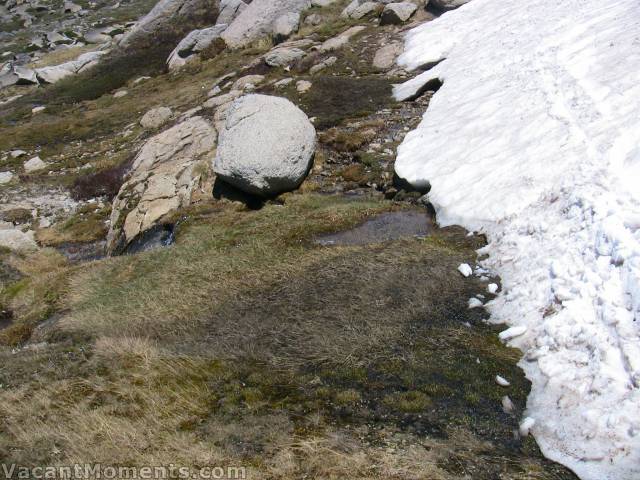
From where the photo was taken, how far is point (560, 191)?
1240cm

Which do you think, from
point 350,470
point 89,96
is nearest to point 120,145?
point 89,96

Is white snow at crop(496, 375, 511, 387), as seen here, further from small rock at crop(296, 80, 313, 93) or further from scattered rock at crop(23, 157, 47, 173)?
scattered rock at crop(23, 157, 47, 173)

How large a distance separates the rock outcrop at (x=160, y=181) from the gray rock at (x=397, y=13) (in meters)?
17.6

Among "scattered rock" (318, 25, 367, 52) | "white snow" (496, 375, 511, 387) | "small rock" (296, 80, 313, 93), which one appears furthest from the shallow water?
"scattered rock" (318, 25, 367, 52)

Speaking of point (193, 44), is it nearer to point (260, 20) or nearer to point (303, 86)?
point (260, 20)

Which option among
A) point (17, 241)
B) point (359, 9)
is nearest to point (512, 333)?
point (17, 241)

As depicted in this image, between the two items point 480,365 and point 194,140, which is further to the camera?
point 194,140

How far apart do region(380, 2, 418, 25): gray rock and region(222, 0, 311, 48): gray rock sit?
33.6ft

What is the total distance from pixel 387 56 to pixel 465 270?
74.9 ft

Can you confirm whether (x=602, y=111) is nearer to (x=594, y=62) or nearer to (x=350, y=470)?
(x=594, y=62)

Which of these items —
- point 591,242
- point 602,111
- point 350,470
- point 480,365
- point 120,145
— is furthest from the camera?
point 120,145

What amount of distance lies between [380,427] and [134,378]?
17.0ft

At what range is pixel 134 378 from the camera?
32.3ft

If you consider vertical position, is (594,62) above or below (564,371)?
above
